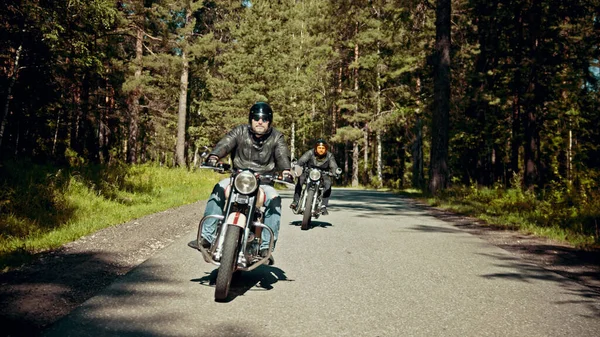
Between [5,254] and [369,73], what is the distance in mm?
38980

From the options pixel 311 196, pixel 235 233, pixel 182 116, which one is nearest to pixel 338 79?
pixel 182 116

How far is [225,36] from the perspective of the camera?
147 ft

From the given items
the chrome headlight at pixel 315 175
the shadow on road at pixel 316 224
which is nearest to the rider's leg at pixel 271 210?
the shadow on road at pixel 316 224

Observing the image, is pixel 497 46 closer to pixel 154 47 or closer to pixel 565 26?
pixel 565 26

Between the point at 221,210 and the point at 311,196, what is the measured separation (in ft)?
17.5

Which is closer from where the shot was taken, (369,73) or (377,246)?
(377,246)

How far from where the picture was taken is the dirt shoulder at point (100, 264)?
14.0ft

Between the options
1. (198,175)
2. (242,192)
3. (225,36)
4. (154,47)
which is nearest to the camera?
(242,192)

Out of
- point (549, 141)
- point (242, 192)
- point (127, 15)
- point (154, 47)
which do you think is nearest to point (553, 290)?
point (242, 192)

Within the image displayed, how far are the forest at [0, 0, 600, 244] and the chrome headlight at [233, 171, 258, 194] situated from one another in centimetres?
627

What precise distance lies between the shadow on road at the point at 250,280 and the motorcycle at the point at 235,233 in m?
0.32

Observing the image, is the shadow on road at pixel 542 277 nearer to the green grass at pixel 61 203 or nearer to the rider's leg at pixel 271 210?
the rider's leg at pixel 271 210

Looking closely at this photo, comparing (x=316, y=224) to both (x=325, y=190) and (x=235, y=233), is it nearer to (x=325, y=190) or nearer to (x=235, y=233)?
(x=325, y=190)

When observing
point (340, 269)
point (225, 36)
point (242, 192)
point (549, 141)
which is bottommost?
point (340, 269)
